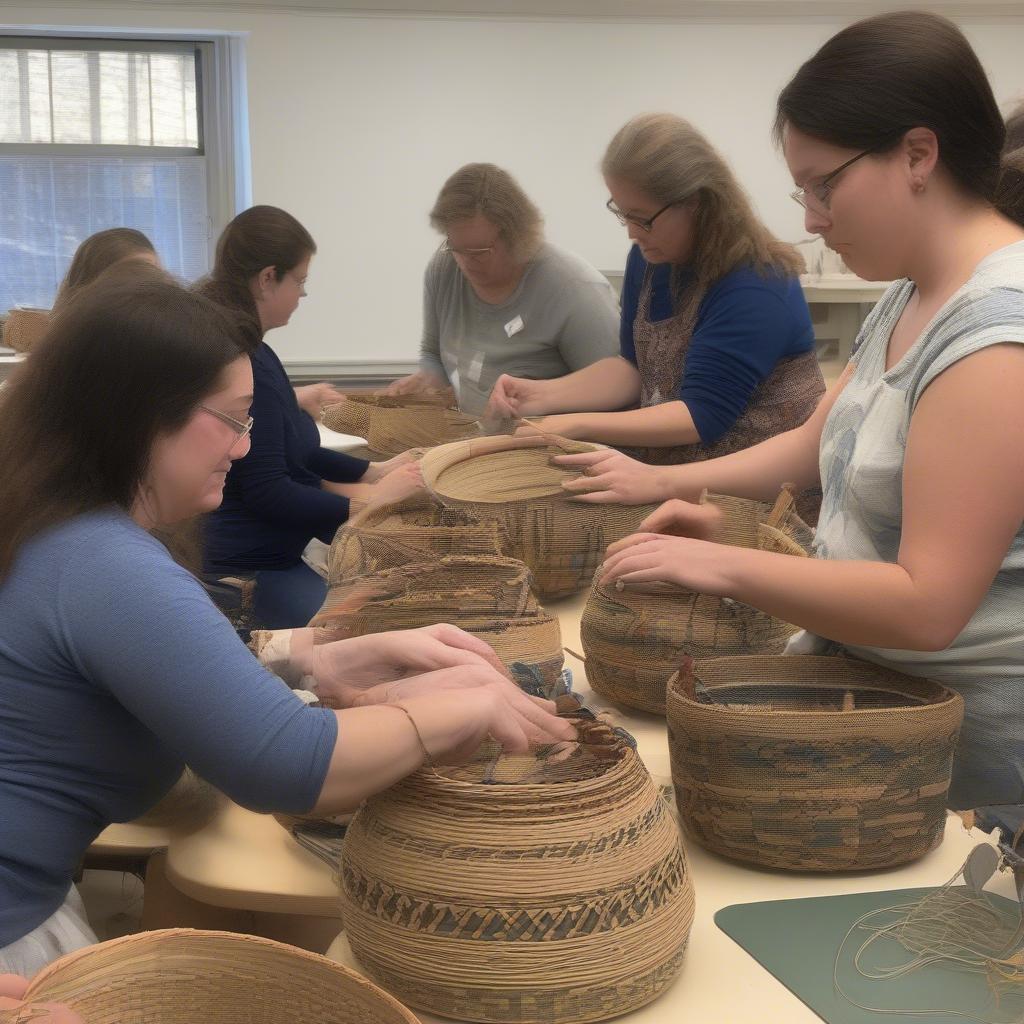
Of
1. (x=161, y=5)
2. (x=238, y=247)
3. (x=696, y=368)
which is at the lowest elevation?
(x=696, y=368)

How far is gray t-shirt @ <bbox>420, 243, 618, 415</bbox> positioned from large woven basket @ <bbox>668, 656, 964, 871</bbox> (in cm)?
209

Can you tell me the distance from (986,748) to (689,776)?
0.34m

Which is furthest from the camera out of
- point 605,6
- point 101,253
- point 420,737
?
point 605,6

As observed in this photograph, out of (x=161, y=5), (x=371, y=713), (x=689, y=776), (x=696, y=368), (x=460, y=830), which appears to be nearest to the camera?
(x=460, y=830)

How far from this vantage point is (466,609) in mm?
1623

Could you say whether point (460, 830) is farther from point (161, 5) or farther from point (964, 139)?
point (161, 5)

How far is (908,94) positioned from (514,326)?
215 cm

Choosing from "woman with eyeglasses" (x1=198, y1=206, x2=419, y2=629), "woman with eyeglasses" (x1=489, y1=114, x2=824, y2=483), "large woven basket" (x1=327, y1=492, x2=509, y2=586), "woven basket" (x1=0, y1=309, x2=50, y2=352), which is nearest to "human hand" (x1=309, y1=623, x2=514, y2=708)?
"large woven basket" (x1=327, y1=492, x2=509, y2=586)

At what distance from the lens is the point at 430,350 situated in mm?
3895

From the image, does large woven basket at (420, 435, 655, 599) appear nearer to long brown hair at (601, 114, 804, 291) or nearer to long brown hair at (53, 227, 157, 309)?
long brown hair at (601, 114, 804, 291)

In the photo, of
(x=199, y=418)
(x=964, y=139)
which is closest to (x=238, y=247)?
(x=199, y=418)

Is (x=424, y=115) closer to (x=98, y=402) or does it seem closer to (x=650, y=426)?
(x=650, y=426)

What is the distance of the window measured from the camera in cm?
665

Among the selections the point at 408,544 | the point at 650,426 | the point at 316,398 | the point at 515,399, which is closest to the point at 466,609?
the point at 408,544
